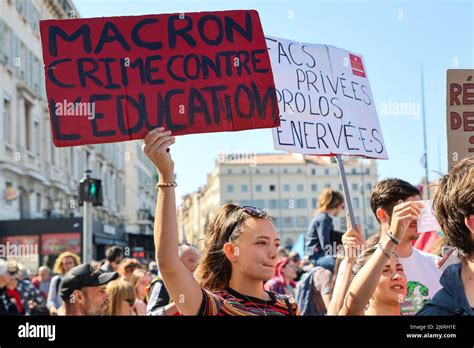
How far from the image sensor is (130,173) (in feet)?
191

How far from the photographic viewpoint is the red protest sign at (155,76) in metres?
2.56

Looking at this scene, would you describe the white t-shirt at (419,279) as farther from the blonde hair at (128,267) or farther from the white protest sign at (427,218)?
the blonde hair at (128,267)

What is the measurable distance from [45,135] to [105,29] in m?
28.8

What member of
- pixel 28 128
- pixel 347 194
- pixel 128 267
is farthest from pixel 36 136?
pixel 347 194

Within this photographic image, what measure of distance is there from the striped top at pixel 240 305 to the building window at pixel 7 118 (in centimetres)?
2319

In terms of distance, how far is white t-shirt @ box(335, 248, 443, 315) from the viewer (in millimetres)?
3246

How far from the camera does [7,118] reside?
25500 mm

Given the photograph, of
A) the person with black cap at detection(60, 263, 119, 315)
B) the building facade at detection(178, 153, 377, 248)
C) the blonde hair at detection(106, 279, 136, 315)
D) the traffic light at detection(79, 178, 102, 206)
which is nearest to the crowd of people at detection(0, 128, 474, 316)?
the person with black cap at detection(60, 263, 119, 315)

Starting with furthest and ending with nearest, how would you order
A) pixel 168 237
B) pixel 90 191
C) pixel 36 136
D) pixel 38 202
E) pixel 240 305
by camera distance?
pixel 38 202
pixel 36 136
pixel 90 191
pixel 240 305
pixel 168 237

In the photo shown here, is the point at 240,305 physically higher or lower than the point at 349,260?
lower

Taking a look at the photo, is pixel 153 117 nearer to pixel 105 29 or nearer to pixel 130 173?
pixel 105 29

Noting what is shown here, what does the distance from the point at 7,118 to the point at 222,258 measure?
A: 78.5ft

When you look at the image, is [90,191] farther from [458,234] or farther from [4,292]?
[458,234]
